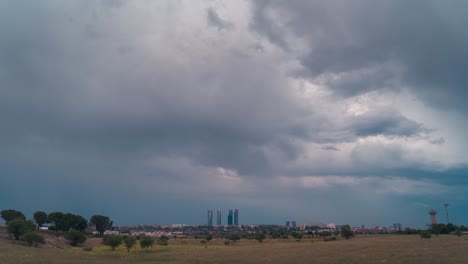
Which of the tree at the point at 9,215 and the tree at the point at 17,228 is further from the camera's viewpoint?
the tree at the point at 9,215

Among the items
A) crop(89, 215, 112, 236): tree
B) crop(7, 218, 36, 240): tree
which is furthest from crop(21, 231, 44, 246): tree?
crop(89, 215, 112, 236): tree

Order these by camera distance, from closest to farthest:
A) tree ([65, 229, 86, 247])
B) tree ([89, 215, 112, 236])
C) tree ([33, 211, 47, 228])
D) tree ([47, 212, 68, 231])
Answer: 1. tree ([65, 229, 86, 247])
2. tree ([33, 211, 47, 228])
3. tree ([47, 212, 68, 231])
4. tree ([89, 215, 112, 236])

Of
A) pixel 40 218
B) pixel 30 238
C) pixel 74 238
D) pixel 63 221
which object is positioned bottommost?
pixel 74 238

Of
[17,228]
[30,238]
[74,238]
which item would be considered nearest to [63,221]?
[74,238]

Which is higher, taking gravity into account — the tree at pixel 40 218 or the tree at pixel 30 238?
the tree at pixel 40 218

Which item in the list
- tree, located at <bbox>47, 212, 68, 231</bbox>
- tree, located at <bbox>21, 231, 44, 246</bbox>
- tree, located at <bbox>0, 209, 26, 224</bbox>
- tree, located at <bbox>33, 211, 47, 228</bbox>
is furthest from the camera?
tree, located at <bbox>47, 212, 68, 231</bbox>

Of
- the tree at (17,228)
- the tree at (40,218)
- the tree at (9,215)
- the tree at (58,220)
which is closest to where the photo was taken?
the tree at (17,228)

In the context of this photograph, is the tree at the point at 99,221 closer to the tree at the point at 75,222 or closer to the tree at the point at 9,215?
the tree at the point at 75,222

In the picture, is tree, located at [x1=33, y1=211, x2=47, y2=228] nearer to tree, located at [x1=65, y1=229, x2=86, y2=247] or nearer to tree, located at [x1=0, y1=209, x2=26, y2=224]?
tree, located at [x1=0, y1=209, x2=26, y2=224]

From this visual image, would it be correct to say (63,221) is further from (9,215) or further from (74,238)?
(74,238)

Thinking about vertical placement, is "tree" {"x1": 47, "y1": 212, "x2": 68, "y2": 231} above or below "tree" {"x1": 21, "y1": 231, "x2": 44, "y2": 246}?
above

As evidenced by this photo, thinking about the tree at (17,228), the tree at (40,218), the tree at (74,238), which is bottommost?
the tree at (74,238)

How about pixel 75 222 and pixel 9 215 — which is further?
pixel 75 222

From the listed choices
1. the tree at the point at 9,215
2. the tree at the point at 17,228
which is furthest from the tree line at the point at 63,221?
the tree at the point at 17,228
